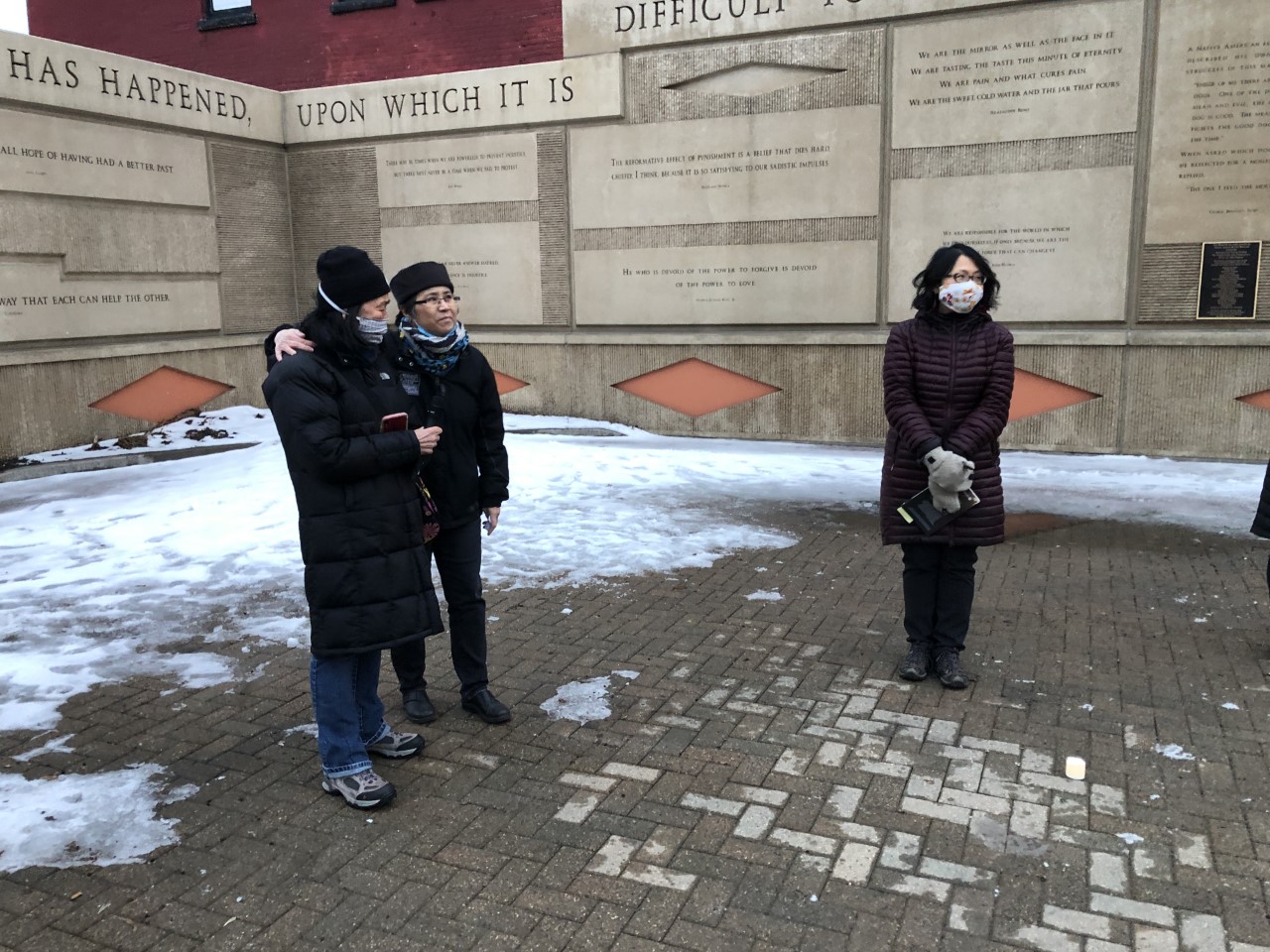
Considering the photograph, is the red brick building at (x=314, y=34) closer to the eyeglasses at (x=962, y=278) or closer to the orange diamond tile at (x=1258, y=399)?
the orange diamond tile at (x=1258, y=399)

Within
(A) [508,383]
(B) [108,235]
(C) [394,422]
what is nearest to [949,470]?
(C) [394,422]

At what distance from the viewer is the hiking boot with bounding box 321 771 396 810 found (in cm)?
339

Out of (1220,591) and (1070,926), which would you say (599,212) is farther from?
(1070,926)

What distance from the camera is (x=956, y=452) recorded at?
4.29 metres

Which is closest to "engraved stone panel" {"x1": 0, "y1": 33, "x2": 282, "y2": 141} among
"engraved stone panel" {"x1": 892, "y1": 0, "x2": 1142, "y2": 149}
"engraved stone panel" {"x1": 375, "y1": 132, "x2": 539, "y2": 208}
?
"engraved stone panel" {"x1": 375, "y1": 132, "x2": 539, "y2": 208}

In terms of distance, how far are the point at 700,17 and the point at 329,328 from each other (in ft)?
26.0

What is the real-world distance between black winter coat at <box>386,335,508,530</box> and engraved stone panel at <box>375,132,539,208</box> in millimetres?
7286

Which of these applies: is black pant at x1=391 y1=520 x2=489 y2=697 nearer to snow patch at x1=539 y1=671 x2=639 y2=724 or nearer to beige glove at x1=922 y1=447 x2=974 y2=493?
snow patch at x1=539 y1=671 x2=639 y2=724

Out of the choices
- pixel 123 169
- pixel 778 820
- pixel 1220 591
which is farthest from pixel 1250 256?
pixel 123 169

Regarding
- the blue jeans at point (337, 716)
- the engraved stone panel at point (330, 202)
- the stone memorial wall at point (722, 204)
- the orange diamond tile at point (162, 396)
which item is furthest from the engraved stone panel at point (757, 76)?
the blue jeans at point (337, 716)

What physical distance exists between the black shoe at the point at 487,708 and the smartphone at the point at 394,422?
1.24 m

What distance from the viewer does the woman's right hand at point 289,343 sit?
3.30 metres

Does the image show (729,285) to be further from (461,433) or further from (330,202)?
(461,433)

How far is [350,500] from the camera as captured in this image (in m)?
3.33
